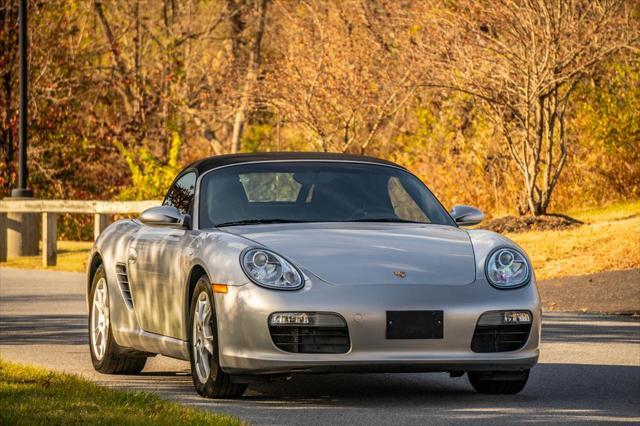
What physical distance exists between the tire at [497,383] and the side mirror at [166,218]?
2072mm

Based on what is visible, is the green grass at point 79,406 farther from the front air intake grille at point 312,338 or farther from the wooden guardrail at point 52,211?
the wooden guardrail at point 52,211

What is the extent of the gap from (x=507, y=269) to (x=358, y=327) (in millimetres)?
1084

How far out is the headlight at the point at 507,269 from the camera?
8930mm

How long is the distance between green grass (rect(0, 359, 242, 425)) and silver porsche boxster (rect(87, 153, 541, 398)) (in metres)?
0.58

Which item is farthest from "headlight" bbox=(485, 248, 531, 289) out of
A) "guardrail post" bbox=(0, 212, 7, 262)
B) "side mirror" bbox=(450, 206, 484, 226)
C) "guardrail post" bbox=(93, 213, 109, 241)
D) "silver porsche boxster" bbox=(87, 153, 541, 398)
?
"guardrail post" bbox=(0, 212, 7, 262)

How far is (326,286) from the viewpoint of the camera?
856cm

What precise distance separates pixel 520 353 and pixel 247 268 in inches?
66.5

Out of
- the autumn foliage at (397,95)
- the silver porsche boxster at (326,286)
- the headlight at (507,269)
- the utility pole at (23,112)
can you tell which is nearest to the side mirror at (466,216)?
the silver porsche boxster at (326,286)

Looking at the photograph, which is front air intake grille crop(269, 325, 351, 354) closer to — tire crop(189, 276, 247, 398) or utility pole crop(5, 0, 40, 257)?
tire crop(189, 276, 247, 398)

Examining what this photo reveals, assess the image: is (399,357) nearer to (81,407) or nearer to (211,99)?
(81,407)

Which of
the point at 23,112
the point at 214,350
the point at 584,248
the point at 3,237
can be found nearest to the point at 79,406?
the point at 214,350

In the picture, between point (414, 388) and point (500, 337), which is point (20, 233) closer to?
point (414, 388)

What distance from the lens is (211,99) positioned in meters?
40.5

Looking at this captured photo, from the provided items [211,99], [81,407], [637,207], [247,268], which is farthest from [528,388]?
[211,99]
